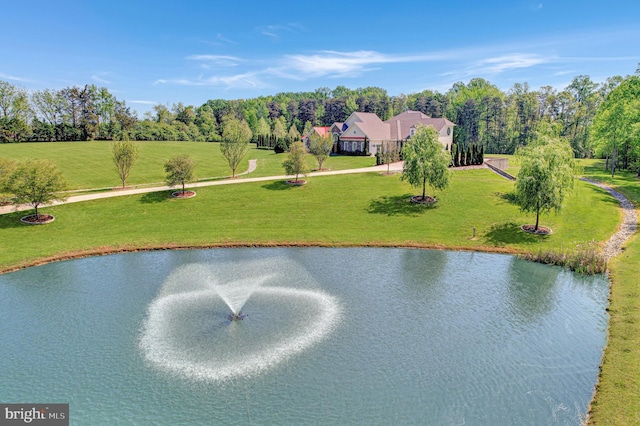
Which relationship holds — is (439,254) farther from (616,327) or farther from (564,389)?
(564,389)

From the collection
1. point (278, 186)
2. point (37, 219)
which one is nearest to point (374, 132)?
point (278, 186)

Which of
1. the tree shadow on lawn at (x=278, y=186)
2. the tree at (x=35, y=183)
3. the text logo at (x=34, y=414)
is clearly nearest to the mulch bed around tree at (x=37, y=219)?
the tree at (x=35, y=183)

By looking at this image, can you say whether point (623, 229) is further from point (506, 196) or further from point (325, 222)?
point (325, 222)

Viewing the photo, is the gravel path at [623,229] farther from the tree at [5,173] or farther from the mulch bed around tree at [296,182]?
the tree at [5,173]

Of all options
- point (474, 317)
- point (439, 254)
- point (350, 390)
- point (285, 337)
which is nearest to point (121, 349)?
point (285, 337)

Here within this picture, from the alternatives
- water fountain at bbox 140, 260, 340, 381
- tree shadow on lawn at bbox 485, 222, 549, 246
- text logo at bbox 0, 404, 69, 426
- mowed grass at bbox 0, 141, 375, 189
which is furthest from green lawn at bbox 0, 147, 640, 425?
text logo at bbox 0, 404, 69, 426
